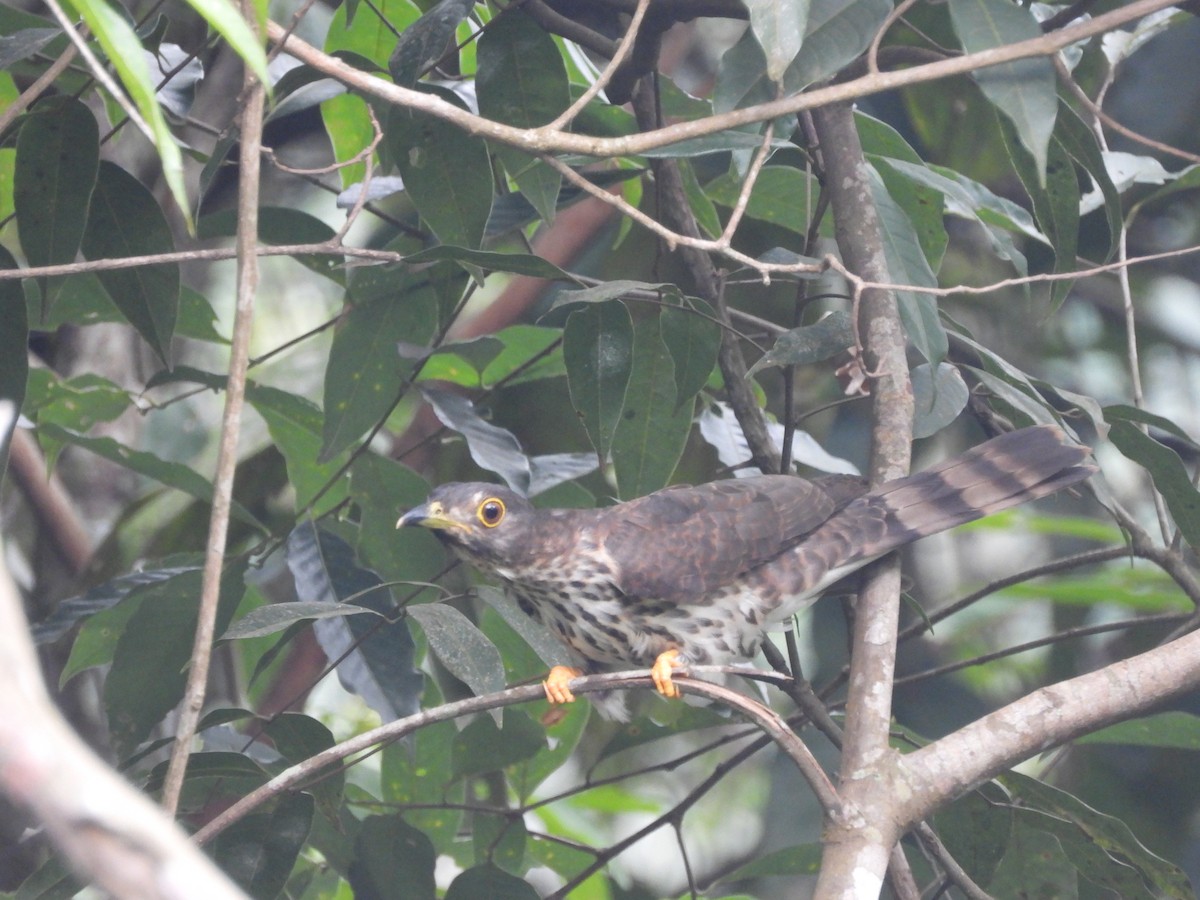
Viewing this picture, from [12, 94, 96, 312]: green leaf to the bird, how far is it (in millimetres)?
1025

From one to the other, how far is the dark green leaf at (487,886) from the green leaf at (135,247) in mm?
1368

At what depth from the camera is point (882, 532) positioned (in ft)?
9.21

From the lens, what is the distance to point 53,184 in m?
2.47

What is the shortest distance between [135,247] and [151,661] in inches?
37.5

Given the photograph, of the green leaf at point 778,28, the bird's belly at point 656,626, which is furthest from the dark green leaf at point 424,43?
the bird's belly at point 656,626

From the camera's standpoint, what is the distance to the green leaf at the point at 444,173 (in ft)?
8.57

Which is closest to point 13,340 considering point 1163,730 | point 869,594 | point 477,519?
point 477,519

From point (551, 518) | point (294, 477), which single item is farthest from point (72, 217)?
point (551, 518)

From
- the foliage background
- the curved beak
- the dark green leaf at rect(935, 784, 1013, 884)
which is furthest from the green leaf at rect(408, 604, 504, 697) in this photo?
the dark green leaf at rect(935, 784, 1013, 884)

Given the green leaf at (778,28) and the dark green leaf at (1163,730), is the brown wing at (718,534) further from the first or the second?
the green leaf at (778,28)

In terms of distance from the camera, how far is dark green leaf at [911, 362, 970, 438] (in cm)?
252

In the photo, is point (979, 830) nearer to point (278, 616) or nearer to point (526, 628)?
point (526, 628)

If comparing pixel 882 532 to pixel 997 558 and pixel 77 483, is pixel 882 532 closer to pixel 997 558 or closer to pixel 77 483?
pixel 77 483

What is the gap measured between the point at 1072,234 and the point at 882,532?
79 cm
